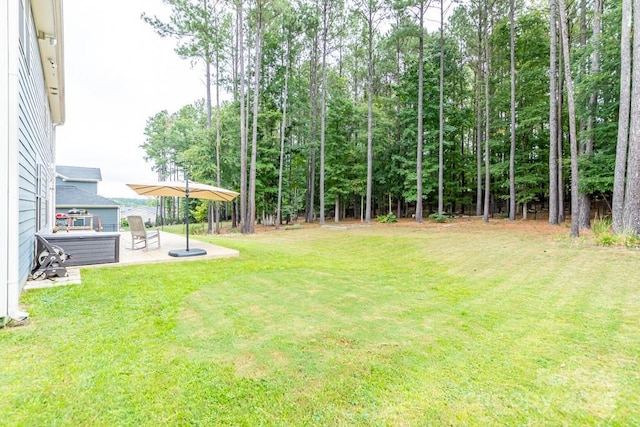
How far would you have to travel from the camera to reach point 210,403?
76.4 inches

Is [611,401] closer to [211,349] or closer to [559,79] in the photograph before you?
[211,349]

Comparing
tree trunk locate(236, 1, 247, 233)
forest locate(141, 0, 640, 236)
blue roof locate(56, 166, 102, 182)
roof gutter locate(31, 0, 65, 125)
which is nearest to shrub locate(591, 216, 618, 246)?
forest locate(141, 0, 640, 236)

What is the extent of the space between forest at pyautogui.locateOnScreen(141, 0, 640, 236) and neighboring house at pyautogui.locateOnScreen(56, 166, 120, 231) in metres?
5.64

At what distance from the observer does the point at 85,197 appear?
723 inches

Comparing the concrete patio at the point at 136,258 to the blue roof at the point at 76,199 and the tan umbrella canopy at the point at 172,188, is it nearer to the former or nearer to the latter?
the tan umbrella canopy at the point at 172,188

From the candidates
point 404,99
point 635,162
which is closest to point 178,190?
point 635,162

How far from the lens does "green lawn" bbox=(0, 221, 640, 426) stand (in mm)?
1904

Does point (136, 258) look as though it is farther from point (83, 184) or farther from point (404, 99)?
point (83, 184)

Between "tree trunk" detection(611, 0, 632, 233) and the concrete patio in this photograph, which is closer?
the concrete patio

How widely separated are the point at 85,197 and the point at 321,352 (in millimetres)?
21349

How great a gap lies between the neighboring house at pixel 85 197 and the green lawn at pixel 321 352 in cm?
1562

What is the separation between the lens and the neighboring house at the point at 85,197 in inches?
681

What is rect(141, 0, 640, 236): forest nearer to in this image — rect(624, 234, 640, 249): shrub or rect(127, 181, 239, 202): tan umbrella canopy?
rect(624, 234, 640, 249): shrub

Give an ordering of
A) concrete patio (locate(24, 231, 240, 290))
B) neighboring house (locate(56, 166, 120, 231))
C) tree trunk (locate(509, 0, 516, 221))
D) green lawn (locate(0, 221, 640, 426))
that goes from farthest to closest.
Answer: neighboring house (locate(56, 166, 120, 231)) < tree trunk (locate(509, 0, 516, 221)) < concrete patio (locate(24, 231, 240, 290)) < green lawn (locate(0, 221, 640, 426))
